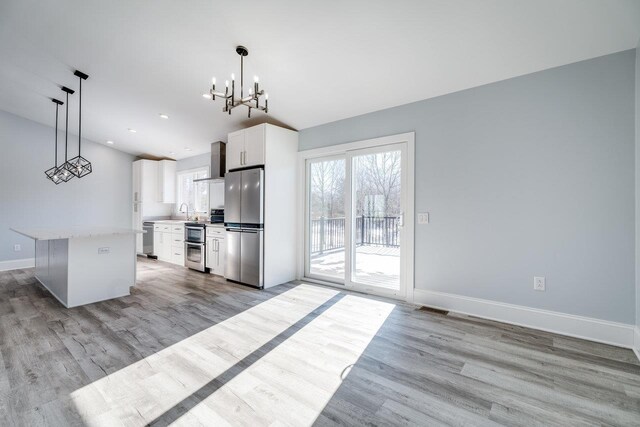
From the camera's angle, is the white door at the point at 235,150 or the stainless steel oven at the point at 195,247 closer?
the white door at the point at 235,150

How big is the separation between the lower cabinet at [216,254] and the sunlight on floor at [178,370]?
6.14ft

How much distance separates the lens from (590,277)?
241 centimetres

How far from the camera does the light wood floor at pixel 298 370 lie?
1.55 m

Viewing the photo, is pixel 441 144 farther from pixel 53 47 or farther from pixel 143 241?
pixel 143 241

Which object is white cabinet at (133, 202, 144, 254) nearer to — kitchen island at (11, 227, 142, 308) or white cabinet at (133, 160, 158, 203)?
white cabinet at (133, 160, 158, 203)

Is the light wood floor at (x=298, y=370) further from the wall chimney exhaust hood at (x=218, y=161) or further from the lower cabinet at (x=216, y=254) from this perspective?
the wall chimney exhaust hood at (x=218, y=161)

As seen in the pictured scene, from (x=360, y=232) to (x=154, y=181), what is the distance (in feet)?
19.2

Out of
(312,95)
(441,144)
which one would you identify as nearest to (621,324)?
(441,144)

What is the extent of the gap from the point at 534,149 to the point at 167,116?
17.2 ft

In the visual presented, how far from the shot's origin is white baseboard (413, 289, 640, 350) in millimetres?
2301

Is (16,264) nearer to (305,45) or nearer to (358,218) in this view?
(358,218)

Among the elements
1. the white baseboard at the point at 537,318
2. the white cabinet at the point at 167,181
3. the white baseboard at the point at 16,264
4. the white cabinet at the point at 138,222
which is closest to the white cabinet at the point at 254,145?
the white baseboard at the point at 537,318

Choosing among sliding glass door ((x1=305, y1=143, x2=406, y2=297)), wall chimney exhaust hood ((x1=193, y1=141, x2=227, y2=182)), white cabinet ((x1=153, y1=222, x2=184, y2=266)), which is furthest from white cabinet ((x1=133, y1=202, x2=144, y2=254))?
sliding glass door ((x1=305, y1=143, x2=406, y2=297))

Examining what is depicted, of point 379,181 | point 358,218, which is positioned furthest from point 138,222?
point 379,181
